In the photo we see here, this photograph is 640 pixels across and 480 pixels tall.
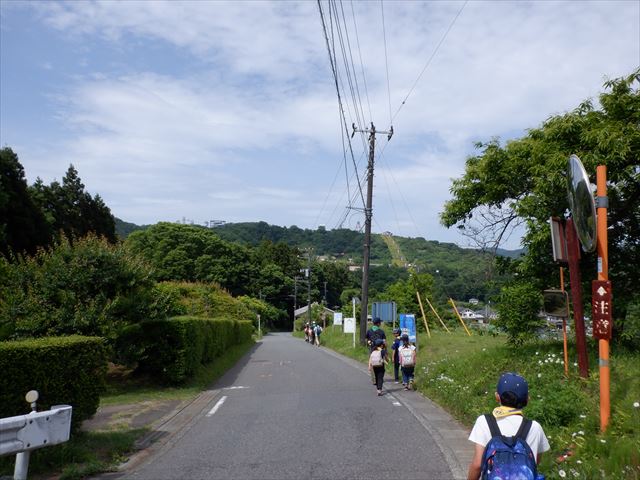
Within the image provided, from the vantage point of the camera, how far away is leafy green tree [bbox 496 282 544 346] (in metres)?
12.0

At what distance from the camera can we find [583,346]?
27.9ft

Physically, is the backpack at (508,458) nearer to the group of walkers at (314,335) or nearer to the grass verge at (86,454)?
the grass verge at (86,454)

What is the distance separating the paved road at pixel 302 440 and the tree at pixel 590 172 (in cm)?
411

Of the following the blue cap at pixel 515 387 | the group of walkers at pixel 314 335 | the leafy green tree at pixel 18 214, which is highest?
the leafy green tree at pixel 18 214

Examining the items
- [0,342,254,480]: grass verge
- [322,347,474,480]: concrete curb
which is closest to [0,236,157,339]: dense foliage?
[0,342,254,480]: grass verge

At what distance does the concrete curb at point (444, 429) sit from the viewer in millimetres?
7383

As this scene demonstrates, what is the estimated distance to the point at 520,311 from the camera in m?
12.2

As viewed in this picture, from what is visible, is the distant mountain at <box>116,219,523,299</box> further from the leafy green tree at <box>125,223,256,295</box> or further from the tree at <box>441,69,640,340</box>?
the leafy green tree at <box>125,223,256,295</box>

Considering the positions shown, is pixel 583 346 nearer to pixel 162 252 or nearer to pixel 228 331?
pixel 228 331

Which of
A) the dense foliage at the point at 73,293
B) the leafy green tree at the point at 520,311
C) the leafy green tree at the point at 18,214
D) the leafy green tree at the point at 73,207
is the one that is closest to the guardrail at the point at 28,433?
the dense foliage at the point at 73,293

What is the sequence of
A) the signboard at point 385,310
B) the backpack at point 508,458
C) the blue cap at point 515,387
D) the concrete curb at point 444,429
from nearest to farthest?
1. the backpack at point 508,458
2. the blue cap at point 515,387
3. the concrete curb at point 444,429
4. the signboard at point 385,310

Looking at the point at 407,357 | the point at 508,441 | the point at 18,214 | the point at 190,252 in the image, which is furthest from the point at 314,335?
the point at 508,441

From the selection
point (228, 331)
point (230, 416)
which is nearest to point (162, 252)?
point (228, 331)

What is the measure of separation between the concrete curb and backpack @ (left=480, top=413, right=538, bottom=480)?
130 inches
